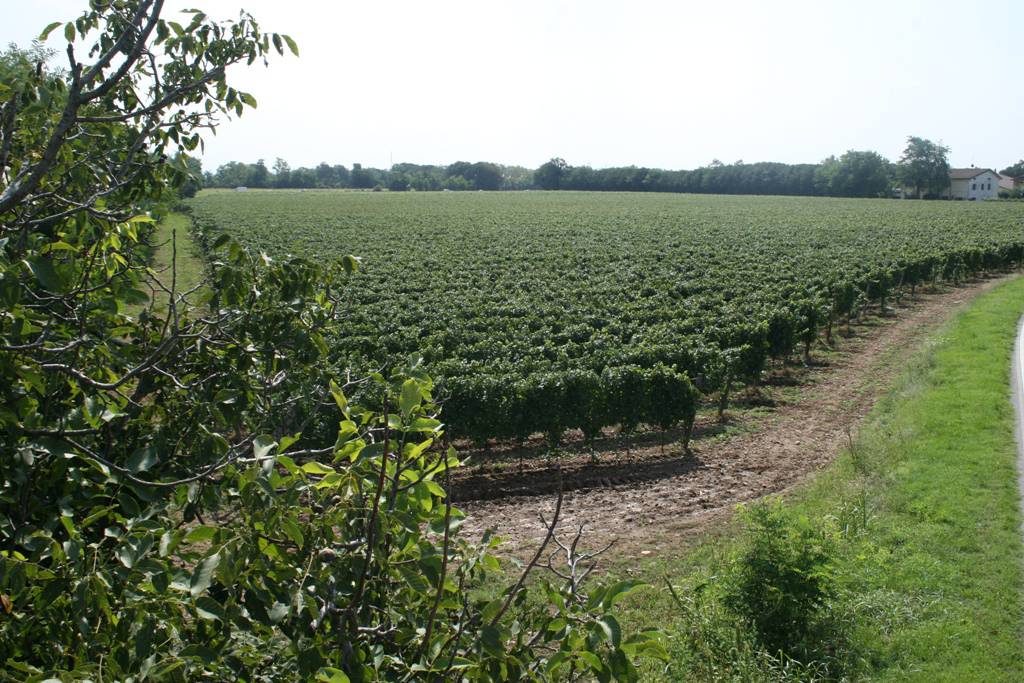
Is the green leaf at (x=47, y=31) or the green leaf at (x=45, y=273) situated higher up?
the green leaf at (x=47, y=31)

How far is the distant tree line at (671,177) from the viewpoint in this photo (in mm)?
124000

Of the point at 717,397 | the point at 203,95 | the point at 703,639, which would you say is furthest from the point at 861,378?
the point at 203,95

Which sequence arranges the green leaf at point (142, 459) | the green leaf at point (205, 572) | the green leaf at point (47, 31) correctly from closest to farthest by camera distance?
the green leaf at point (205, 572)
the green leaf at point (142, 459)
the green leaf at point (47, 31)

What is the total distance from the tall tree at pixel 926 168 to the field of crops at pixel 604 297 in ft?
226

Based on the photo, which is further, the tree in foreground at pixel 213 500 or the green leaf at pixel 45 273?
the green leaf at pixel 45 273

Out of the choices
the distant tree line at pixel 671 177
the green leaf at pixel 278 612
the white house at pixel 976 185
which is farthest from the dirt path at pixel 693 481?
the white house at pixel 976 185

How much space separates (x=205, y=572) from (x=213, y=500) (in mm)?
748

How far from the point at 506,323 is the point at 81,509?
17763 millimetres

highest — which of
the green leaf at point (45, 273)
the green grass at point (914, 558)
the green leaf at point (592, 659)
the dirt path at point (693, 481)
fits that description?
the green leaf at point (45, 273)

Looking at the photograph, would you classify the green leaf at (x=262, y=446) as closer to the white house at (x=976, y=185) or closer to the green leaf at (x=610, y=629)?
the green leaf at (x=610, y=629)

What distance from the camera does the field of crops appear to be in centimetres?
1381

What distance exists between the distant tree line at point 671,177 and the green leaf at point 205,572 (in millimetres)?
126294

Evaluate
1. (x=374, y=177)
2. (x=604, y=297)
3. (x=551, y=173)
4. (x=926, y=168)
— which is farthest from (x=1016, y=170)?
(x=604, y=297)

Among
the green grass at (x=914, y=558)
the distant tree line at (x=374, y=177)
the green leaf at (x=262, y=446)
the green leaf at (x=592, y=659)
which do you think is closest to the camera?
the green leaf at (x=592, y=659)
